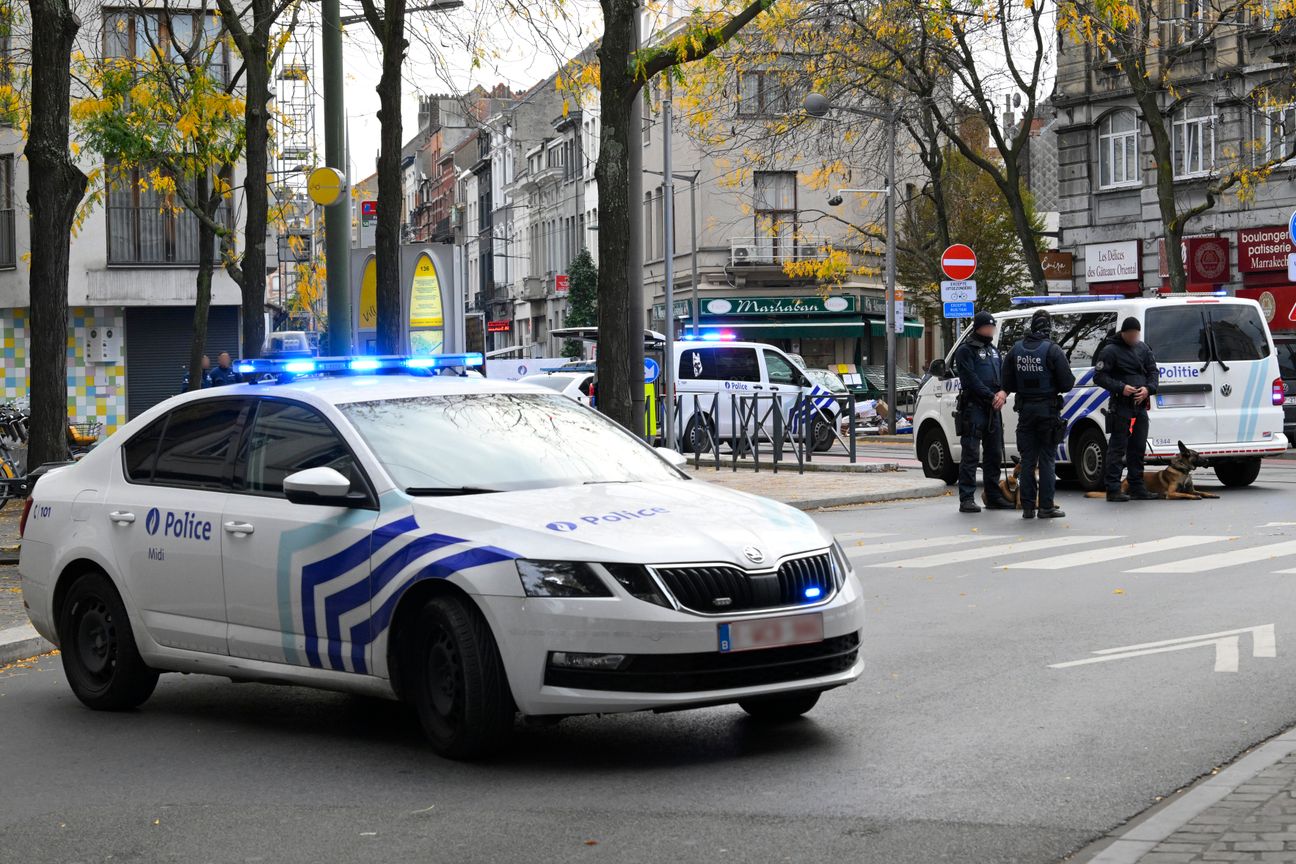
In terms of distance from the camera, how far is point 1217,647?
9.52 meters

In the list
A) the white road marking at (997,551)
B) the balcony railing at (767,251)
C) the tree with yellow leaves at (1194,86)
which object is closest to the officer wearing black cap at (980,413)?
the white road marking at (997,551)

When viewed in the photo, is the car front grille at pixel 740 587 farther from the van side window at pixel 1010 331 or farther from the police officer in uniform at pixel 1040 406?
the van side window at pixel 1010 331

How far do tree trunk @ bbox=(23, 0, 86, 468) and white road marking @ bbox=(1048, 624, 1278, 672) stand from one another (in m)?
11.5

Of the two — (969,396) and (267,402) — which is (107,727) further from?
(969,396)

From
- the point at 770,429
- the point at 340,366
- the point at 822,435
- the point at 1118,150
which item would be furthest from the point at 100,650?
the point at 1118,150

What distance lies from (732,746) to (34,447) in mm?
12353

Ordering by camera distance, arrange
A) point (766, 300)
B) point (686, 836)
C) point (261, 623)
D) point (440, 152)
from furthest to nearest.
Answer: point (440, 152), point (766, 300), point (261, 623), point (686, 836)

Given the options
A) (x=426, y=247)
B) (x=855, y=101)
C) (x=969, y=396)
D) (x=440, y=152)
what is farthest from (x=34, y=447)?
(x=440, y=152)

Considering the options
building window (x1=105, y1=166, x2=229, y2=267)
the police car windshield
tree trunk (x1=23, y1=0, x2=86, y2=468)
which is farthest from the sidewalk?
building window (x1=105, y1=166, x2=229, y2=267)

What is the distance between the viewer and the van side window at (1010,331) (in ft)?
73.0

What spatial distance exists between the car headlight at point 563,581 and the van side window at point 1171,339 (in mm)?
14708

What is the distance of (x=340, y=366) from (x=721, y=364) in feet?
81.7

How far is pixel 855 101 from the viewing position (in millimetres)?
50656

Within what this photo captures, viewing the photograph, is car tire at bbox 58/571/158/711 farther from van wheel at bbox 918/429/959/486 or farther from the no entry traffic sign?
the no entry traffic sign
